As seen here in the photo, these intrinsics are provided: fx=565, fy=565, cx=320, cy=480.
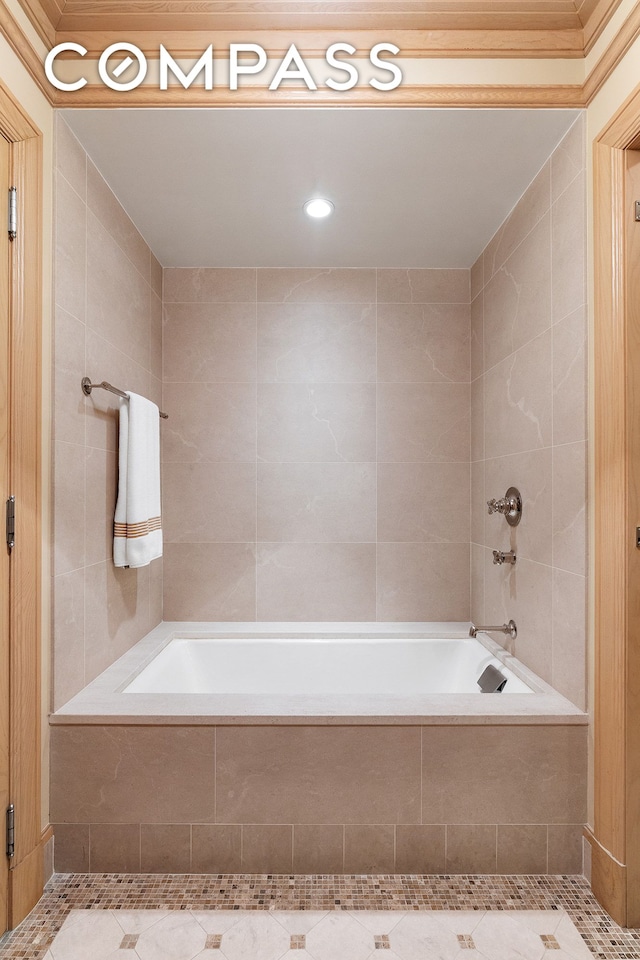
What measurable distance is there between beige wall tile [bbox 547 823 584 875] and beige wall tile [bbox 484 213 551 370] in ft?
5.23

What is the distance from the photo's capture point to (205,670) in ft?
8.34

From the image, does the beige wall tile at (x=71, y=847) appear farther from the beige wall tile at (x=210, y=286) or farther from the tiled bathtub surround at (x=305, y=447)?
the beige wall tile at (x=210, y=286)

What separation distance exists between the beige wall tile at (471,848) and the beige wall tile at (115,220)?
92.7 inches

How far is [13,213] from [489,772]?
2.08m

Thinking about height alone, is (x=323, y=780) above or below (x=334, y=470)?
below

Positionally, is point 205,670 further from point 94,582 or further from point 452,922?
point 452,922

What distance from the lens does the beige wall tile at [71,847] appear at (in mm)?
1697

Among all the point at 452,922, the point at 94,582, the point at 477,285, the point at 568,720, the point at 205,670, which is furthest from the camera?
the point at 477,285

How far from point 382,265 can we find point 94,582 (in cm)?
196

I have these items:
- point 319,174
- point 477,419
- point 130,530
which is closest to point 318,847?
point 130,530

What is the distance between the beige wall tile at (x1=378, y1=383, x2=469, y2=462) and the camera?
2.81 metres

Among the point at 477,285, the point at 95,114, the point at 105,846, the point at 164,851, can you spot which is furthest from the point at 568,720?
the point at 95,114

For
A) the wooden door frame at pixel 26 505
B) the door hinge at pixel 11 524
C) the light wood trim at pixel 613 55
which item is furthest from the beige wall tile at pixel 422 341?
the door hinge at pixel 11 524

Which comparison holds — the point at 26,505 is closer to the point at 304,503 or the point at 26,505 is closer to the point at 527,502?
the point at 304,503
